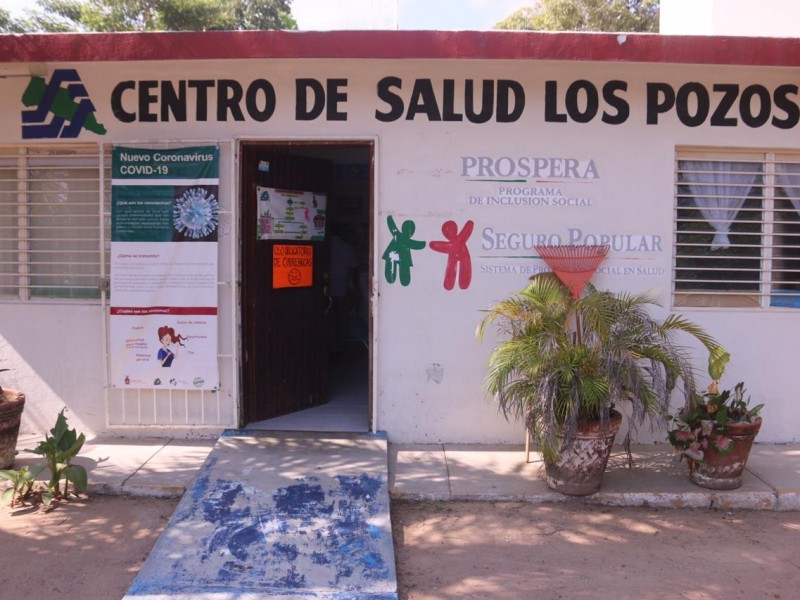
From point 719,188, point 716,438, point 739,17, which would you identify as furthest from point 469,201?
point 739,17

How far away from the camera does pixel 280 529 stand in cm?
406

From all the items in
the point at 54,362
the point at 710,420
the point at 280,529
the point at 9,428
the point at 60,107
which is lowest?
the point at 280,529

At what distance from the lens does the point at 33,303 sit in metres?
→ 5.81

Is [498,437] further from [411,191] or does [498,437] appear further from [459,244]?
[411,191]

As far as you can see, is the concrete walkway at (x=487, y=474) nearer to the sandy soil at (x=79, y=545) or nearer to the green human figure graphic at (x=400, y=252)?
the sandy soil at (x=79, y=545)

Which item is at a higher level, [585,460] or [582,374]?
[582,374]

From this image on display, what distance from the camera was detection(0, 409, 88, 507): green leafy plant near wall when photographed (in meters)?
4.54

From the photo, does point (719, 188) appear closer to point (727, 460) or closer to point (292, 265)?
point (727, 460)

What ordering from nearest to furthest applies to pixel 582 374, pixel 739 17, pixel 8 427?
pixel 582 374 → pixel 8 427 → pixel 739 17

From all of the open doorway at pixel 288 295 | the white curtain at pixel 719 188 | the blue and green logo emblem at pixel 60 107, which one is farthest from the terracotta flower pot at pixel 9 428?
the white curtain at pixel 719 188

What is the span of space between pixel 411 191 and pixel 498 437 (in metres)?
2.26

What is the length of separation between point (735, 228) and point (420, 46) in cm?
324

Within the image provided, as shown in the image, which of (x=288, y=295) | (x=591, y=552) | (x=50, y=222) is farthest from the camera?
(x=288, y=295)

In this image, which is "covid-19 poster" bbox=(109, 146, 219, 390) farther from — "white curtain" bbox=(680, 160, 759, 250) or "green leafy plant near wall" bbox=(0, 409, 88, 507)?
"white curtain" bbox=(680, 160, 759, 250)
